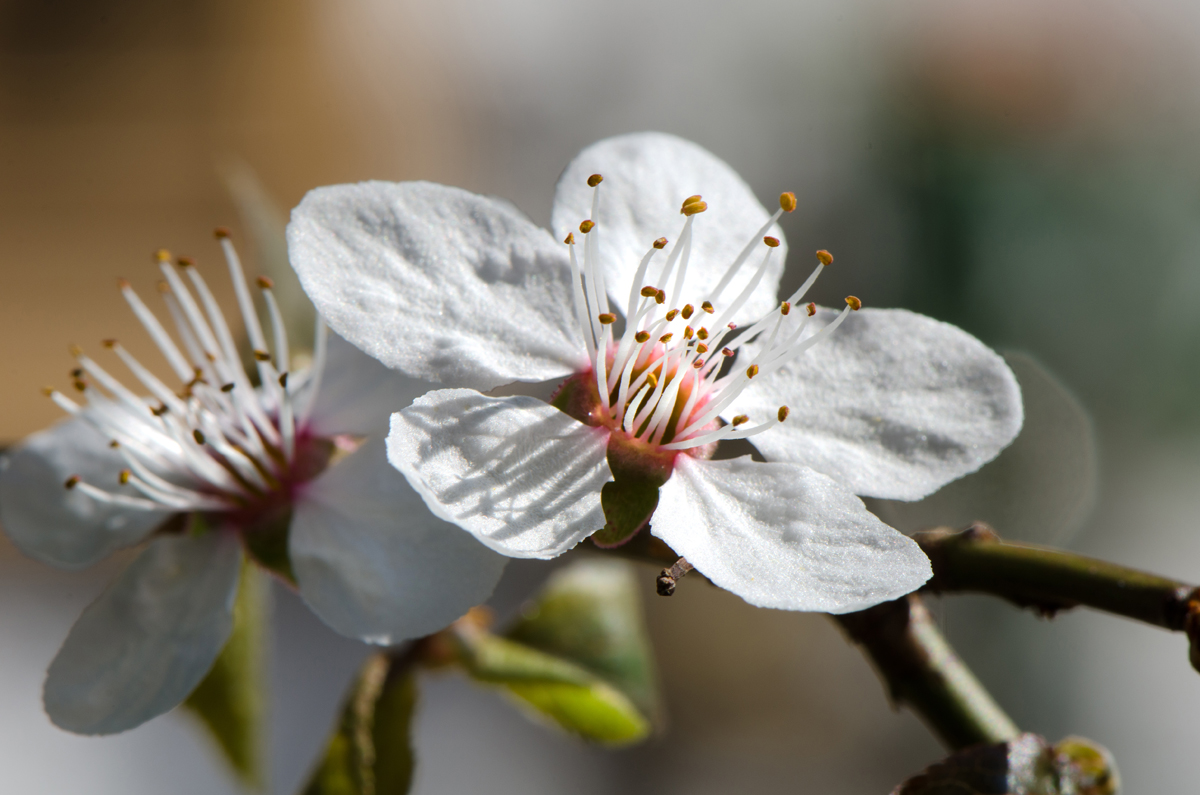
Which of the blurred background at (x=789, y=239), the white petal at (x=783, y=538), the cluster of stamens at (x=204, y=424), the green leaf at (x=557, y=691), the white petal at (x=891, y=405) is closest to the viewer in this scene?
the white petal at (x=783, y=538)

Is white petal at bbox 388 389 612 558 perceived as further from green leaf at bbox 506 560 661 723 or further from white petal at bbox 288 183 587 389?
green leaf at bbox 506 560 661 723

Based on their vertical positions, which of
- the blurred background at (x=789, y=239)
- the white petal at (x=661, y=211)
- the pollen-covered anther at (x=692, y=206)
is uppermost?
the pollen-covered anther at (x=692, y=206)

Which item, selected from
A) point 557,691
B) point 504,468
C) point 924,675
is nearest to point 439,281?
point 504,468

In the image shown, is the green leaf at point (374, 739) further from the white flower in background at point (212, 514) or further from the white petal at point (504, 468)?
the white petal at point (504, 468)

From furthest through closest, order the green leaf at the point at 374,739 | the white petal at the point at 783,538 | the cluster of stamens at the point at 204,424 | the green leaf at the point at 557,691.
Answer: the green leaf at the point at 557,691 < the green leaf at the point at 374,739 < the cluster of stamens at the point at 204,424 < the white petal at the point at 783,538

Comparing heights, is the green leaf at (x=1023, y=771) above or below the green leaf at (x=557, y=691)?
above

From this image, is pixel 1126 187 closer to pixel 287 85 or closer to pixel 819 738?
pixel 819 738

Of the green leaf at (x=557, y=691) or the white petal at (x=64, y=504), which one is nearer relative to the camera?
the white petal at (x=64, y=504)

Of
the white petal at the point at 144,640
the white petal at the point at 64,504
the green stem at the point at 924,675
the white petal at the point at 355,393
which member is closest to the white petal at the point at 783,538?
the green stem at the point at 924,675
